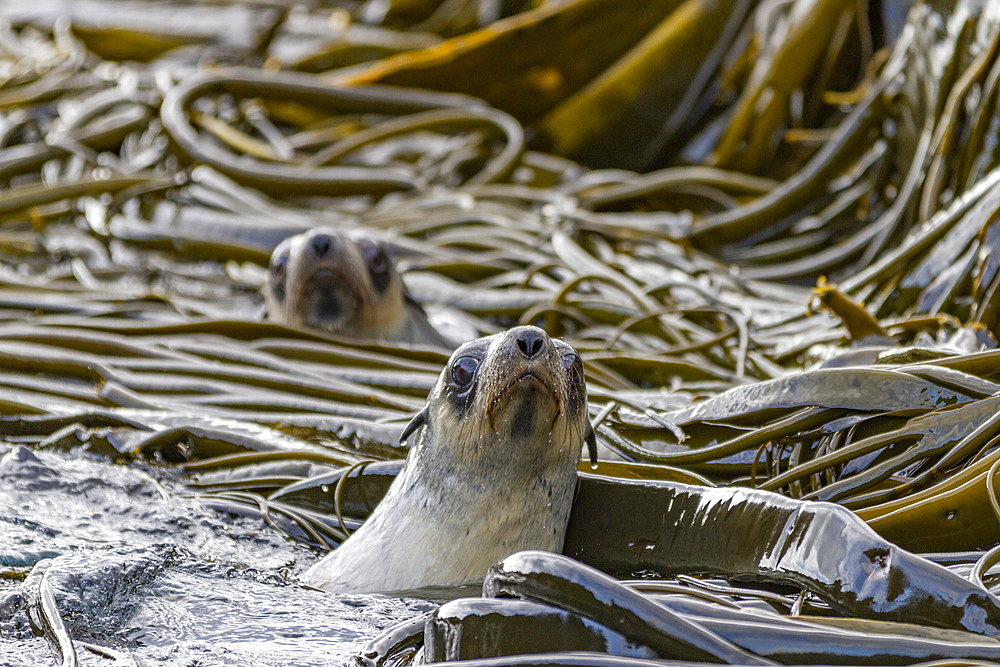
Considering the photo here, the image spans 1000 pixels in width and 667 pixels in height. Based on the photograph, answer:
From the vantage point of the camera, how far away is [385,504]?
8.37ft

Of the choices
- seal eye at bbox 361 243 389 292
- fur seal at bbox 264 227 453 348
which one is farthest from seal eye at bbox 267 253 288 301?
seal eye at bbox 361 243 389 292

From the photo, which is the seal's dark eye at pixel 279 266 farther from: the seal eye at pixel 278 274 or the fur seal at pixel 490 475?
the fur seal at pixel 490 475

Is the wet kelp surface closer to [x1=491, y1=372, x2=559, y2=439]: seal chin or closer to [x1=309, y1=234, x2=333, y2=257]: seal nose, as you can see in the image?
[x1=491, y1=372, x2=559, y2=439]: seal chin

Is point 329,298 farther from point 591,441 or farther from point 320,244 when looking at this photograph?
point 591,441

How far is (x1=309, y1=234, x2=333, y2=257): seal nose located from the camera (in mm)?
4184

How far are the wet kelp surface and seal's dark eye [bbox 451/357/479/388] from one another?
13.0 inches

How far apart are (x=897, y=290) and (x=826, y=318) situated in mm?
439

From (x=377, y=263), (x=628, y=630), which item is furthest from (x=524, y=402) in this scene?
(x=377, y=263)

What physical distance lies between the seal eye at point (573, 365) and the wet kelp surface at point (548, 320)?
0.23 m

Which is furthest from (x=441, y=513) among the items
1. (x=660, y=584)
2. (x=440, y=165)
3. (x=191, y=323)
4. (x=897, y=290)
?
(x=440, y=165)

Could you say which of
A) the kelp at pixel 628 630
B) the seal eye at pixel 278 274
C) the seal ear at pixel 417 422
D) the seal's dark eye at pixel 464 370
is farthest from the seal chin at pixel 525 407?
the seal eye at pixel 278 274

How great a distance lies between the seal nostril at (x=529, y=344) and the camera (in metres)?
2.26

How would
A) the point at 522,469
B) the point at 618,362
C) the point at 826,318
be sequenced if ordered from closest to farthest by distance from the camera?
1. the point at 522,469
2. the point at 618,362
3. the point at 826,318

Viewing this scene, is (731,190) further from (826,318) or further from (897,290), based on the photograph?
(897,290)
